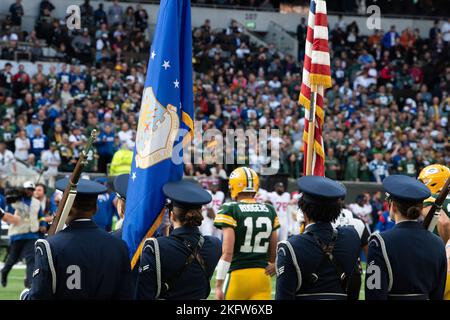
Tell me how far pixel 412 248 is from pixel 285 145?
65.0 feet

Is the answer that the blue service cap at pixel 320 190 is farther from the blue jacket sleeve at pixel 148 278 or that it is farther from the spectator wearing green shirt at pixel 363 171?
the spectator wearing green shirt at pixel 363 171

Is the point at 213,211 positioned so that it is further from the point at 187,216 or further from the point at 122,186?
the point at 187,216

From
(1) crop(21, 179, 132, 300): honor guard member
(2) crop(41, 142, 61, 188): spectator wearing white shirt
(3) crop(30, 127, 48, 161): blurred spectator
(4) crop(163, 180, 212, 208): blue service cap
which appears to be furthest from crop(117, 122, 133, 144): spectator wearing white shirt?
(1) crop(21, 179, 132, 300): honor guard member

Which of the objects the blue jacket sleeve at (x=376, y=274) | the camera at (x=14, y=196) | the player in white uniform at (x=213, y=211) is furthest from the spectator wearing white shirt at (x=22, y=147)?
the blue jacket sleeve at (x=376, y=274)

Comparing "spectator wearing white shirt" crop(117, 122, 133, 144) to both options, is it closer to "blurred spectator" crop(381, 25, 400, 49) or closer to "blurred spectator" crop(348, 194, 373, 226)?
"blurred spectator" crop(348, 194, 373, 226)

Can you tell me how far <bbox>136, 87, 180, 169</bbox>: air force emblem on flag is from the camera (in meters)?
7.81

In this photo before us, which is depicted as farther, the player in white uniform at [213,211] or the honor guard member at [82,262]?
the player in white uniform at [213,211]

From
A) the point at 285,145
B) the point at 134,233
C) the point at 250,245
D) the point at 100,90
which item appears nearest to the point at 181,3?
the point at 134,233

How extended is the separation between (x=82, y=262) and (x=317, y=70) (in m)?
3.92

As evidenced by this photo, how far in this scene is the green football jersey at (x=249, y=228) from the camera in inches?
373

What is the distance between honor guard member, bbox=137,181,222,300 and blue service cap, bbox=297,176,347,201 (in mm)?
661

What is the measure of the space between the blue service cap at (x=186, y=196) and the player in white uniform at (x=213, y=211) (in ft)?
44.8

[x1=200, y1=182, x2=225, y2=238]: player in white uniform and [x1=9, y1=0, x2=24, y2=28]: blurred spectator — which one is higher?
[x1=9, y1=0, x2=24, y2=28]: blurred spectator

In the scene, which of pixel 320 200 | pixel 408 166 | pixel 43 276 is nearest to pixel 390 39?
pixel 408 166
